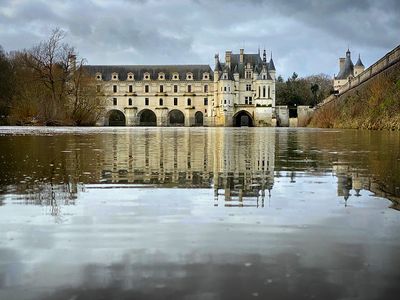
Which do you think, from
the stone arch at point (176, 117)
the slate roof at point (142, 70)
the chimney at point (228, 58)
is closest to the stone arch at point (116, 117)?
the slate roof at point (142, 70)

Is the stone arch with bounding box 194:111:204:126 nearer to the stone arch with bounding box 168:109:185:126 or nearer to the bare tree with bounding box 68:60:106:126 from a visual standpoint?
the stone arch with bounding box 168:109:185:126

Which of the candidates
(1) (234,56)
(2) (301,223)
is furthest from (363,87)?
(1) (234,56)

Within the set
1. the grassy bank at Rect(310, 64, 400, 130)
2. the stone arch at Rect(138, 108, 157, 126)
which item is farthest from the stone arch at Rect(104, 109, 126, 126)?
the grassy bank at Rect(310, 64, 400, 130)

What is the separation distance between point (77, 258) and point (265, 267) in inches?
50.0

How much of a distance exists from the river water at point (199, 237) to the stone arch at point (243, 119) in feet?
323

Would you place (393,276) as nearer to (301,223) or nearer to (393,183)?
(301,223)

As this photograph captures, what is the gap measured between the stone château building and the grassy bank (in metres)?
55.4

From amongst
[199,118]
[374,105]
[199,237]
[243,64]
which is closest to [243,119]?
[199,118]

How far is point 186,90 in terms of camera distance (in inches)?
A: 4660

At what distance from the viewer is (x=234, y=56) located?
113812mm

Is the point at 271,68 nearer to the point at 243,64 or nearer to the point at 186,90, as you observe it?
the point at 243,64

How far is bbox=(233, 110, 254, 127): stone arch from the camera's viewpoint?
351 ft

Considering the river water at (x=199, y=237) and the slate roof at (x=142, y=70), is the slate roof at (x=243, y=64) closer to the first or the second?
the slate roof at (x=142, y=70)

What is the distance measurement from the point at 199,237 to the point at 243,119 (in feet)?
368
